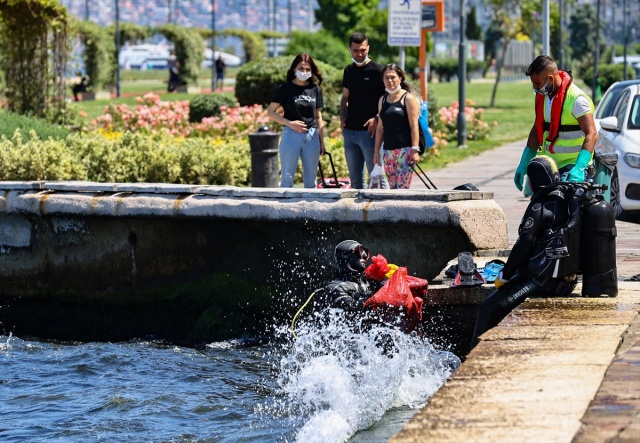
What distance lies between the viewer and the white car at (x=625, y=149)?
1284 centimetres

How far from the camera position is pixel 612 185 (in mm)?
13211

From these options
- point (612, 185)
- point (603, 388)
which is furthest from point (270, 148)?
point (603, 388)

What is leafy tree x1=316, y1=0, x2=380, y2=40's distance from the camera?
6094cm

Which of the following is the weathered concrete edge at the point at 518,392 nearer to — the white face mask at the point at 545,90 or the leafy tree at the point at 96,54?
the white face mask at the point at 545,90

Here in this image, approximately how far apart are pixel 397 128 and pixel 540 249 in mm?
3648

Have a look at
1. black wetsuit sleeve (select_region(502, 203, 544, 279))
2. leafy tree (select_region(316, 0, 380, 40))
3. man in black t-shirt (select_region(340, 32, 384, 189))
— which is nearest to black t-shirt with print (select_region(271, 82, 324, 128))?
man in black t-shirt (select_region(340, 32, 384, 189))

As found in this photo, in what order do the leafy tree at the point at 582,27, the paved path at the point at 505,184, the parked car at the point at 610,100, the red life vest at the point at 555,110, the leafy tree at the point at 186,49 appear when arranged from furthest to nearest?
the leafy tree at the point at 582,27
the leafy tree at the point at 186,49
the parked car at the point at 610,100
the paved path at the point at 505,184
the red life vest at the point at 555,110

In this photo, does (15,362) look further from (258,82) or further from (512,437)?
(258,82)

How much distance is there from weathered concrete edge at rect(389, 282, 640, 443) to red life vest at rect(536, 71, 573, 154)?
214cm

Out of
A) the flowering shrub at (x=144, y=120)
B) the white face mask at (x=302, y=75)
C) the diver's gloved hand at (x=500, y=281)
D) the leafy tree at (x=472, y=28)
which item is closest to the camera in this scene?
the diver's gloved hand at (x=500, y=281)

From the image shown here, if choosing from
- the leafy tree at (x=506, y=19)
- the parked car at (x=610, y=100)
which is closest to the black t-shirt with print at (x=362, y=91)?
the parked car at (x=610, y=100)

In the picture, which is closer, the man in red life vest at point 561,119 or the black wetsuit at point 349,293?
the black wetsuit at point 349,293

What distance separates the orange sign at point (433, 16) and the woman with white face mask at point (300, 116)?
11.5m

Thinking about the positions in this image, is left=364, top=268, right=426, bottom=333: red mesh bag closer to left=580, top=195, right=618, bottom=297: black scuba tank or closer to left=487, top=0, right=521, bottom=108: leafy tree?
left=580, top=195, right=618, bottom=297: black scuba tank
